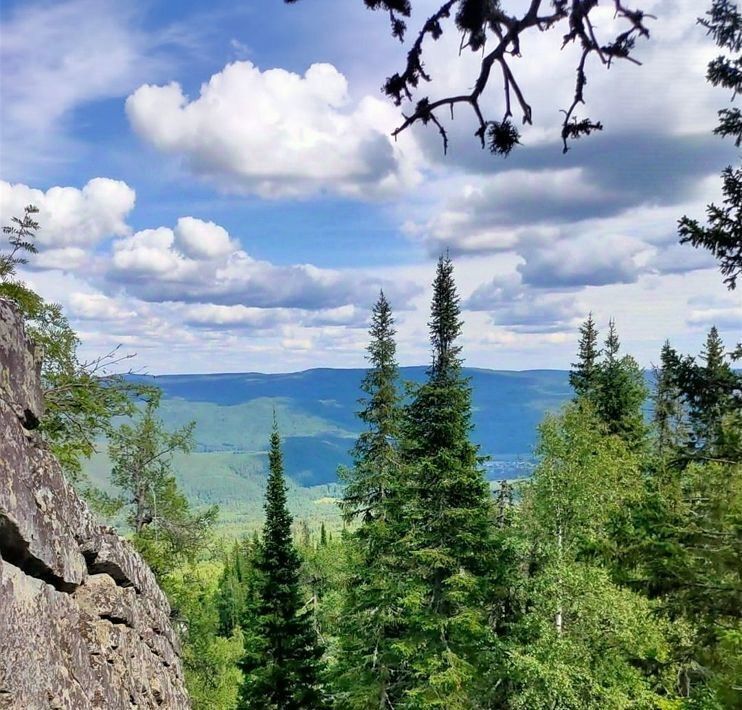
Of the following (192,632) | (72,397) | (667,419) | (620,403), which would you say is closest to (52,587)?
(72,397)

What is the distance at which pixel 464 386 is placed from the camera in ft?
65.4

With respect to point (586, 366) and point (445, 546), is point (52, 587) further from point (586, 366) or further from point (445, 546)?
point (586, 366)

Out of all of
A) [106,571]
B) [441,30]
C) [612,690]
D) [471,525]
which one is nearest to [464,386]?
[471,525]

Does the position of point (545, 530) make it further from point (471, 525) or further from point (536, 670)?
point (536, 670)

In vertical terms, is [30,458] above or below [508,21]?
below

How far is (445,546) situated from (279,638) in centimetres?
1068

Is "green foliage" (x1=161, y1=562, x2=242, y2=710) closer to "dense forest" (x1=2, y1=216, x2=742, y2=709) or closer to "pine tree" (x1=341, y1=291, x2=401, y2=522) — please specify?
"dense forest" (x1=2, y1=216, x2=742, y2=709)

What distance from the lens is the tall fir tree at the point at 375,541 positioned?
66.3ft

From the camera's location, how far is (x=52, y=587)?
809 centimetres

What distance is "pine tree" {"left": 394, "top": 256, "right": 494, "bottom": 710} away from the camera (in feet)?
58.1

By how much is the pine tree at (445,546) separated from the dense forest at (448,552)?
7cm

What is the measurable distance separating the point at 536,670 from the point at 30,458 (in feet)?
46.5

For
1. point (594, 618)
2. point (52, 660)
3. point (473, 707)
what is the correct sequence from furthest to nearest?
point (473, 707)
point (594, 618)
point (52, 660)

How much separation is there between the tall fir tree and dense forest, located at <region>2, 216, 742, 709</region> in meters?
0.08
